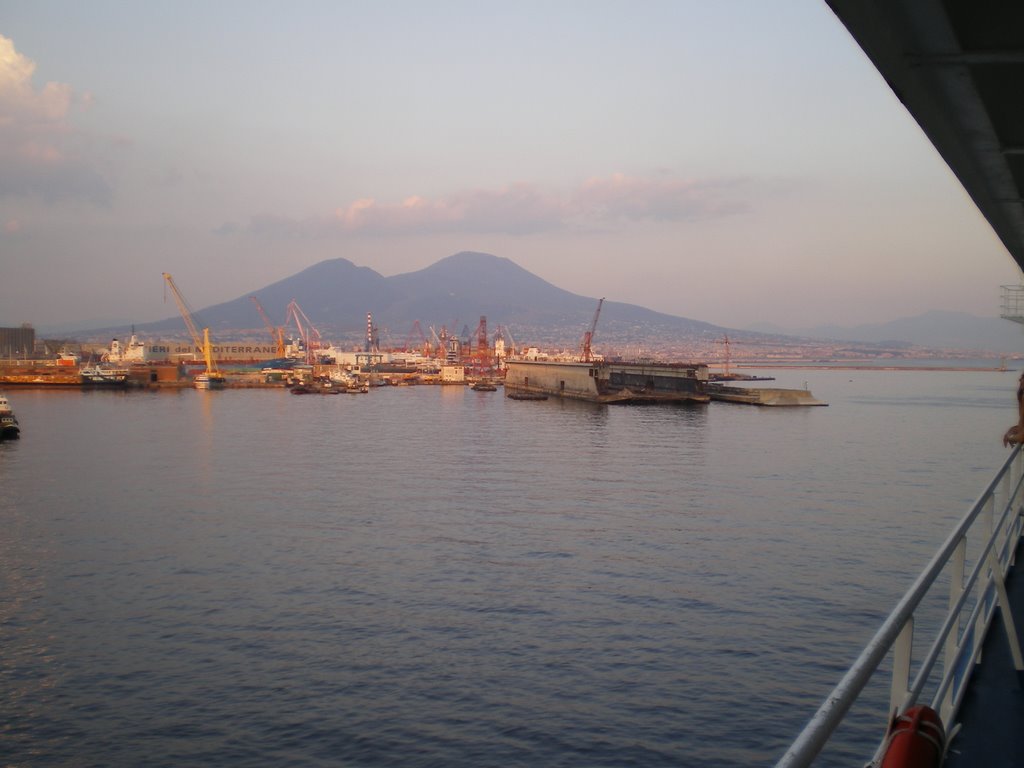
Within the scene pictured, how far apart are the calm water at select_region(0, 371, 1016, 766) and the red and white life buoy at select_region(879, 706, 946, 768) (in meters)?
5.07

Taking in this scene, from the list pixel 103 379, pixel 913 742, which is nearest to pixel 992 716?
pixel 913 742

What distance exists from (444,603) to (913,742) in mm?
8895

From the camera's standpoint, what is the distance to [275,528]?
14930 millimetres

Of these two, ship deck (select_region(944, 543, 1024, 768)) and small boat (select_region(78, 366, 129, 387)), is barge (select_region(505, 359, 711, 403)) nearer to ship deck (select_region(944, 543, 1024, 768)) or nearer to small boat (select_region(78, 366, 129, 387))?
small boat (select_region(78, 366, 129, 387))

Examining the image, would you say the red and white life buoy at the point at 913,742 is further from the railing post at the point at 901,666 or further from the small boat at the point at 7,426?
the small boat at the point at 7,426

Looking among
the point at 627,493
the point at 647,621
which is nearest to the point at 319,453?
the point at 627,493

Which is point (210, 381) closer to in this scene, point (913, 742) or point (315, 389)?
point (315, 389)

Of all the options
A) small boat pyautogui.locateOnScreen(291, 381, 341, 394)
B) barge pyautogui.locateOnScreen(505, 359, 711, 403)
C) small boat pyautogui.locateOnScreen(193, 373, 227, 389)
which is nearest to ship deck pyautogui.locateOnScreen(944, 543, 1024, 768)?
barge pyautogui.locateOnScreen(505, 359, 711, 403)

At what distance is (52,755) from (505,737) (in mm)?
3350

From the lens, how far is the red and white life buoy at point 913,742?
6.15 ft

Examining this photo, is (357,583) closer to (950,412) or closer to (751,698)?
(751,698)

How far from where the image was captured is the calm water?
23.5ft

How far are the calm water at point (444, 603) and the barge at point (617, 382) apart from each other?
28417 mm

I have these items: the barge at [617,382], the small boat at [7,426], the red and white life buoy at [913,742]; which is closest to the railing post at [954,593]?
the red and white life buoy at [913,742]
